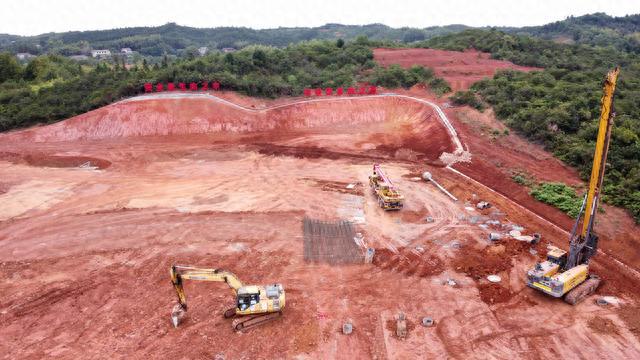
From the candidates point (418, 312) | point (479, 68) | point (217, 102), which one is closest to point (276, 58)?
point (217, 102)

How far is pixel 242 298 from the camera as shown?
613 inches

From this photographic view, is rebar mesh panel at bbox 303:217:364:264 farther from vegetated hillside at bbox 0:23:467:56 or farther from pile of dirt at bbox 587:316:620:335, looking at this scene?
vegetated hillside at bbox 0:23:467:56

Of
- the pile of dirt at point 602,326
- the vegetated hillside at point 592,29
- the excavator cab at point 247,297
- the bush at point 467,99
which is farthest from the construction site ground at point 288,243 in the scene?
the vegetated hillside at point 592,29

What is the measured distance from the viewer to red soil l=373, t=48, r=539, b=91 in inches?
1842

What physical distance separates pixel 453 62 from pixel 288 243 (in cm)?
4029

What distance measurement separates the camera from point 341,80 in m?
47.7

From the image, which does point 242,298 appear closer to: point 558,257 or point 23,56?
point 558,257

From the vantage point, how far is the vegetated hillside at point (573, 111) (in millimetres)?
25938

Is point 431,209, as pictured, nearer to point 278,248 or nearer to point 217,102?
point 278,248

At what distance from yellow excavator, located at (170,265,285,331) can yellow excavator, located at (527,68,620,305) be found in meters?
10.1

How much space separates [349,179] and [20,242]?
61.8 ft

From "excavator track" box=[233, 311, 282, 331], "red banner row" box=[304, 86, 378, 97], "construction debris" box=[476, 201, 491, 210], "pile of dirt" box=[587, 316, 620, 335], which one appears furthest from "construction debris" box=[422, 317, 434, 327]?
"red banner row" box=[304, 86, 378, 97]

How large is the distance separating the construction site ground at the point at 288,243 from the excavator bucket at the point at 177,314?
0.29m

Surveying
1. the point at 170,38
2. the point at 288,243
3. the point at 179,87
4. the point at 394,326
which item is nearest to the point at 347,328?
the point at 394,326
